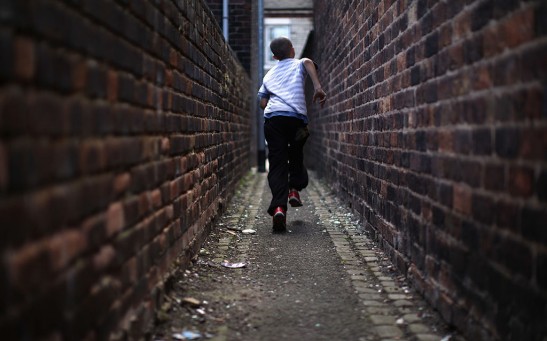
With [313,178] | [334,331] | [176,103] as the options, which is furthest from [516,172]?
[313,178]

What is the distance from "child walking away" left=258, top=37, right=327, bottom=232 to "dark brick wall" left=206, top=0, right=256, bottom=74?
844 centimetres

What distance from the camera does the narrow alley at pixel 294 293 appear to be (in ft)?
10.3

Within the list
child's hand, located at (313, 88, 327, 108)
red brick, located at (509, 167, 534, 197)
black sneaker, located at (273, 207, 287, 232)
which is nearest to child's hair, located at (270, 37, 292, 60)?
child's hand, located at (313, 88, 327, 108)

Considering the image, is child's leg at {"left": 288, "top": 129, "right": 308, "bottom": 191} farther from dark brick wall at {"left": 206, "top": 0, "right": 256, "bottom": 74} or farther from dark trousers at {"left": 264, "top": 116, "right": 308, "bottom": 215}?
dark brick wall at {"left": 206, "top": 0, "right": 256, "bottom": 74}

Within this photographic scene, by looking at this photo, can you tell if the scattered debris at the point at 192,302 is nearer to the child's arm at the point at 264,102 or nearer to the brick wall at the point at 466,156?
the brick wall at the point at 466,156

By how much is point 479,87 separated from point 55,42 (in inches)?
72.1

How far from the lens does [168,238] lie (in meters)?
3.60

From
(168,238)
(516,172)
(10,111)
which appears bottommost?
(168,238)

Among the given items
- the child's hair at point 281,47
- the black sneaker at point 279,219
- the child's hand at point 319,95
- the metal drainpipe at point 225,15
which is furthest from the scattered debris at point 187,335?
the metal drainpipe at point 225,15

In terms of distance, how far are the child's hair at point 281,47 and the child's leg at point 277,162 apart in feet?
2.25

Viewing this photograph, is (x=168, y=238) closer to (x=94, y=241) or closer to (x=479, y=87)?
(x=94, y=241)

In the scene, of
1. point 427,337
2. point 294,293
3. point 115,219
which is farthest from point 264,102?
point 115,219

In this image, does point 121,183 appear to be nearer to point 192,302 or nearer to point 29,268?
point 29,268

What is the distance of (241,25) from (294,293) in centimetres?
1138
